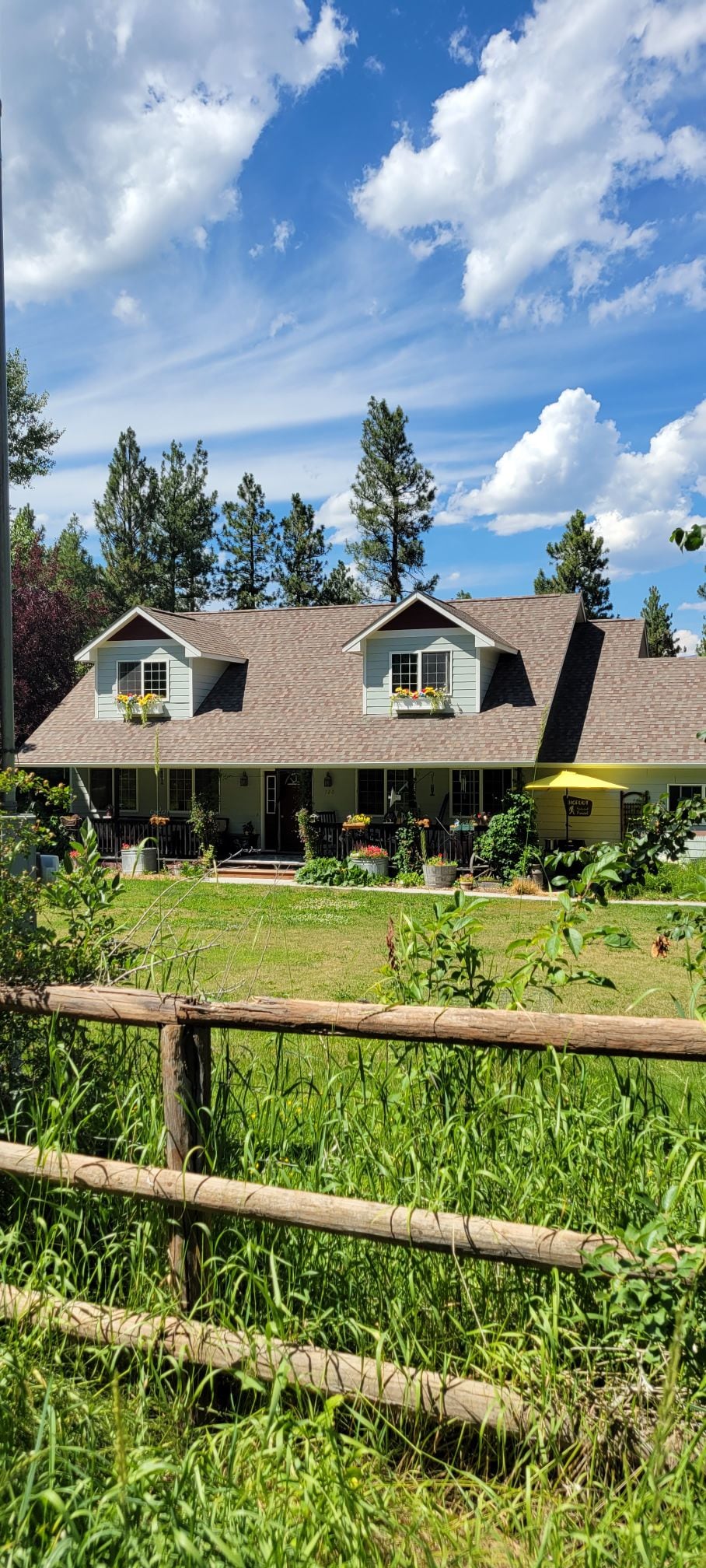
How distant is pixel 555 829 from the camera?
22.9 metres

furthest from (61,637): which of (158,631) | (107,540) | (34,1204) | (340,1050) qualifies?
(34,1204)

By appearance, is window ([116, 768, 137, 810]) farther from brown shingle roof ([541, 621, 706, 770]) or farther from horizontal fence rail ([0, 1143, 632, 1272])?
horizontal fence rail ([0, 1143, 632, 1272])

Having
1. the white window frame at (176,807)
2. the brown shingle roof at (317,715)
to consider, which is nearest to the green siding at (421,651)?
the brown shingle roof at (317,715)

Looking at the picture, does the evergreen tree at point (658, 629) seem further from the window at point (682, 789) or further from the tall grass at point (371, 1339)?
the tall grass at point (371, 1339)

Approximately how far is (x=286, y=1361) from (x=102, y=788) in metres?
24.8

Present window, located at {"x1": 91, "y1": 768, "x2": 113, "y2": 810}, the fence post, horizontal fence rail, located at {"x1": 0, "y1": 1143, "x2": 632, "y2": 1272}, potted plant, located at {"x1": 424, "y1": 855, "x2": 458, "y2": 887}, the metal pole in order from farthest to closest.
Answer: window, located at {"x1": 91, "y1": 768, "x2": 113, "y2": 810} → potted plant, located at {"x1": 424, "y1": 855, "x2": 458, "y2": 887} → the metal pole → the fence post → horizontal fence rail, located at {"x1": 0, "y1": 1143, "x2": 632, "y2": 1272}

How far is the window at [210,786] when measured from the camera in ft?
81.9

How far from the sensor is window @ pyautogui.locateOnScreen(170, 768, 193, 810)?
26.0 metres

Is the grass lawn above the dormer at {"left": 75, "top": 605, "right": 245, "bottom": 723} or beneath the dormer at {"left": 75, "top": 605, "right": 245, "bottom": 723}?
beneath

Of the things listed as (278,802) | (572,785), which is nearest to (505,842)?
(572,785)

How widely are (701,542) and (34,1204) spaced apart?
10.7 feet

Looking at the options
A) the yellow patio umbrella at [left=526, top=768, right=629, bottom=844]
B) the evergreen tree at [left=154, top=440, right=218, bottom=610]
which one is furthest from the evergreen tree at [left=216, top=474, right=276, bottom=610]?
the yellow patio umbrella at [left=526, top=768, right=629, bottom=844]

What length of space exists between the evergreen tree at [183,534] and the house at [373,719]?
2270 centimetres

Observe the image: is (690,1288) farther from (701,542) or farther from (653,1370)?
(701,542)
